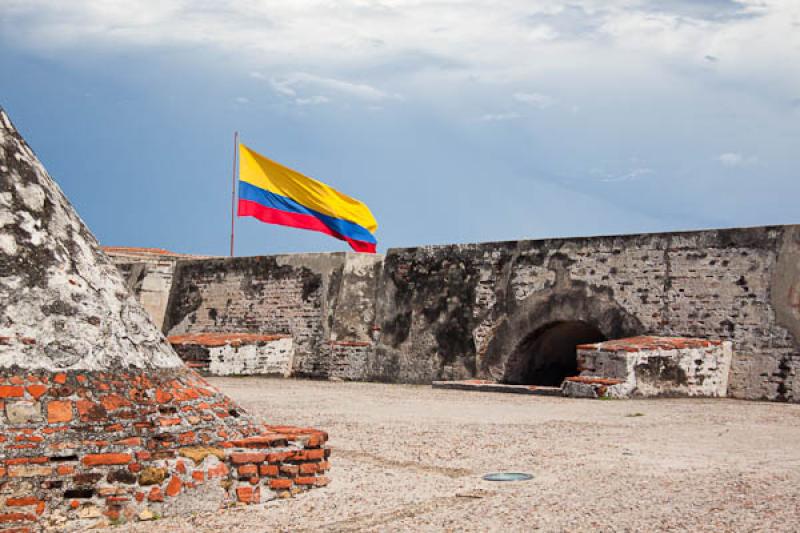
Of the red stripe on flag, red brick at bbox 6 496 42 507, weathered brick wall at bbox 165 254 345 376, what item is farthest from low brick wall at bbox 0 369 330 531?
the red stripe on flag

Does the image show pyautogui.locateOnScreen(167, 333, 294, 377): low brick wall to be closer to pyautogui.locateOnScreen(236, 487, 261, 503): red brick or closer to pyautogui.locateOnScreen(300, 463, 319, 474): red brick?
pyautogui.locateOnScreen(300, 463, 319, 474): red brick

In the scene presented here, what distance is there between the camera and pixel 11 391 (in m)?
4.02

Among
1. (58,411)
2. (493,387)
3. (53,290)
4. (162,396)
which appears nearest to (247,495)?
(162,396)

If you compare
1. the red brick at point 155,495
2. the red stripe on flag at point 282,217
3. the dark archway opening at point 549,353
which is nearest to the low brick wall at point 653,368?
the dark archway opening at point 549,353

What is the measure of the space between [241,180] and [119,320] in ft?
40.7

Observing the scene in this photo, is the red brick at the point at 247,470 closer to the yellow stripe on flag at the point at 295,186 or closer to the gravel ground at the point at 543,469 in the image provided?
the gravel ground at the point at 543,469

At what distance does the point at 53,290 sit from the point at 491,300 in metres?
9.30

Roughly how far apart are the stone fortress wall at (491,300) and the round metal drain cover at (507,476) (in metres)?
6.58

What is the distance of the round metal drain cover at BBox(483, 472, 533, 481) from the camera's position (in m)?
5.04

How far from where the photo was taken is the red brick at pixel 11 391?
13.1 ft

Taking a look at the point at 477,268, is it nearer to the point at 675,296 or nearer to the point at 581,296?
the point at 581,296

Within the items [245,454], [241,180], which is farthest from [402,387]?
[245,454]

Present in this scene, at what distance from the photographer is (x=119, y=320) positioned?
4.52 meters

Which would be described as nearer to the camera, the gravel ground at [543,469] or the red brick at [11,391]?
the red brick at [11,391]
